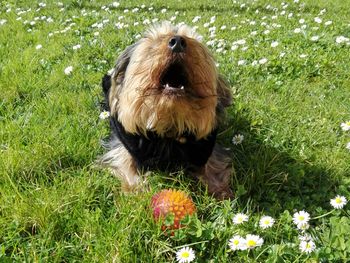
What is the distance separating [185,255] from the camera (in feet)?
8.70

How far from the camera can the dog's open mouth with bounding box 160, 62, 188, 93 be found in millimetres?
3178

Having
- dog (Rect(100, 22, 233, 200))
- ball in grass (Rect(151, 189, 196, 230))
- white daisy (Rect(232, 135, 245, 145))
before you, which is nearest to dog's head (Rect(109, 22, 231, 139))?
dog (Rect(100, 22, 233, 200))

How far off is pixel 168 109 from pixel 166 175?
0.65 meters

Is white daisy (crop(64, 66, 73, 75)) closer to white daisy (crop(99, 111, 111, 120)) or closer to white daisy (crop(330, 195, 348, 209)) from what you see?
white daisy (crop(99, 111, 111, 120))

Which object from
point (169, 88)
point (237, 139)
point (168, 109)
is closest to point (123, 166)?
point (168, 109)

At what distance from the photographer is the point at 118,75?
12.3 ft

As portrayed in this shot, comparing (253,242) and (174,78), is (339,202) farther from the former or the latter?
(174,78)

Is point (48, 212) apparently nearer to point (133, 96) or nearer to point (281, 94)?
point (133, 96)

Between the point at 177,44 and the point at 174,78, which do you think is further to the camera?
the point at 174,78

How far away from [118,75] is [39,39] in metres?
3.98

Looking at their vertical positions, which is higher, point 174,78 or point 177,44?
point 177,44

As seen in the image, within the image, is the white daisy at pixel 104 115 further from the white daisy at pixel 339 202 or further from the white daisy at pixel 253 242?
the white daisy at pixel 339 202

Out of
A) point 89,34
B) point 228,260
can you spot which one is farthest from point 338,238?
point 89,34

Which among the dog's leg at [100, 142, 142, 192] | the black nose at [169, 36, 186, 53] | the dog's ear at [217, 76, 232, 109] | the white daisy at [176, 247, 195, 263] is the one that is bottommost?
the dog's leg at [100, 142, 142, 192]
